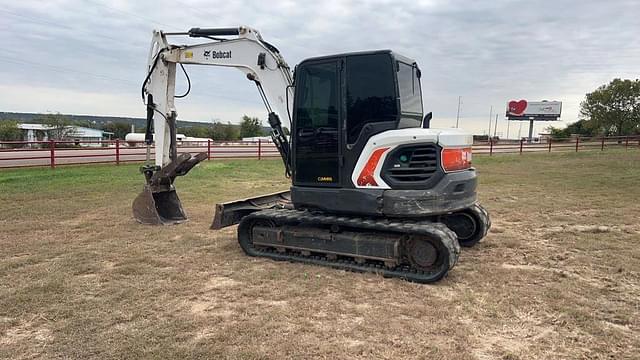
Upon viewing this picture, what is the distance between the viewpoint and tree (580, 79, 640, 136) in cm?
4406

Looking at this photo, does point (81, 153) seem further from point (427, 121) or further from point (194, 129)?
point (194, 129)

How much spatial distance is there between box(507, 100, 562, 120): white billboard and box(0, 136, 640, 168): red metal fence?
27279mm

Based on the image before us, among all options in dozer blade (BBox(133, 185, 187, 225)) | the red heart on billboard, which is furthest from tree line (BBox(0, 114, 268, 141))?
dozer blade (BBox(133, 185, 187, 225))

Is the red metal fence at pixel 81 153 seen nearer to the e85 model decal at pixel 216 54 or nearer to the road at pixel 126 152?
the road at pixel 126 152

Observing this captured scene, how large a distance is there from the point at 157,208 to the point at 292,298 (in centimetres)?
443

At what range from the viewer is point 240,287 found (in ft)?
16.2

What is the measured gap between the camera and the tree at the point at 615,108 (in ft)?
145

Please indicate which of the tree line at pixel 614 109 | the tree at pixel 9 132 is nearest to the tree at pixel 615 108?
the tree line at pixel 614 109

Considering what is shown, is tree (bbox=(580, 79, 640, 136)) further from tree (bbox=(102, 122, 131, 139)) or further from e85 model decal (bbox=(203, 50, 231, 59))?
tree (bbox=(102, 122, 131, 139))

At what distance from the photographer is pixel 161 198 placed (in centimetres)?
813

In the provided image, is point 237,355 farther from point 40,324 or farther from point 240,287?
point 40,324

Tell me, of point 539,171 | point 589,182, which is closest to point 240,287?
point 589,182

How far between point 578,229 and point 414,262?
4.01 metres

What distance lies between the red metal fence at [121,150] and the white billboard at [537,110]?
2728 centimetres
